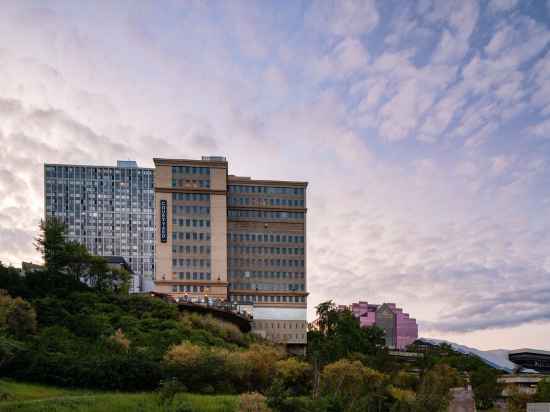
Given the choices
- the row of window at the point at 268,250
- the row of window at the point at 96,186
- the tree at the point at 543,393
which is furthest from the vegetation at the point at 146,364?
the row of window at the point at 96,186

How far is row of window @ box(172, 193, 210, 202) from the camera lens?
285ft

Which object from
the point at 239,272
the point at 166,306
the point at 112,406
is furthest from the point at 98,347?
the point at 239,272

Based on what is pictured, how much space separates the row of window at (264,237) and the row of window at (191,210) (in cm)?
830

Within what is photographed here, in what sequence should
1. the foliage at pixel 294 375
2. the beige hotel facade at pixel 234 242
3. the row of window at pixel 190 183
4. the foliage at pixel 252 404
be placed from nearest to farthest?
the foliage at pixel 252 404
the foliage at pixel 294 375
the beige hotel facade at pixel 234 242
the row of window at pixel 190 183

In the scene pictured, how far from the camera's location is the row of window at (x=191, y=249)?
86000 mm

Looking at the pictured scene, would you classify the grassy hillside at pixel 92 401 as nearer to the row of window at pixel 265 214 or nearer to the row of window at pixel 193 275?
the row of window at pixel 193 275

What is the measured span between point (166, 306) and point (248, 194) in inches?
1686

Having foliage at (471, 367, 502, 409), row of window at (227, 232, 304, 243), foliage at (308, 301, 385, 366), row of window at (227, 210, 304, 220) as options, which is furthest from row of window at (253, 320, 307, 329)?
foliage at (471, 367, 502, 409)

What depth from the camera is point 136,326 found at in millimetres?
48156

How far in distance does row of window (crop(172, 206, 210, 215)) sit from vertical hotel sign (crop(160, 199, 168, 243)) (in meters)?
1.41

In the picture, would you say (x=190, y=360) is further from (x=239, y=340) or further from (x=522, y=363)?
(x=522, y=363)

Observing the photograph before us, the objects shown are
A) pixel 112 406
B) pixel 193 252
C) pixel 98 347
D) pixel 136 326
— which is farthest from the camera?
pixel 193 252

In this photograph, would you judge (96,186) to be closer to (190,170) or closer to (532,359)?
(190,170)

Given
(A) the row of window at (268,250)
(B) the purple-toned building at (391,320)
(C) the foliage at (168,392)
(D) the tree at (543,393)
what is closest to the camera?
(C) the foliage at (168,392)
